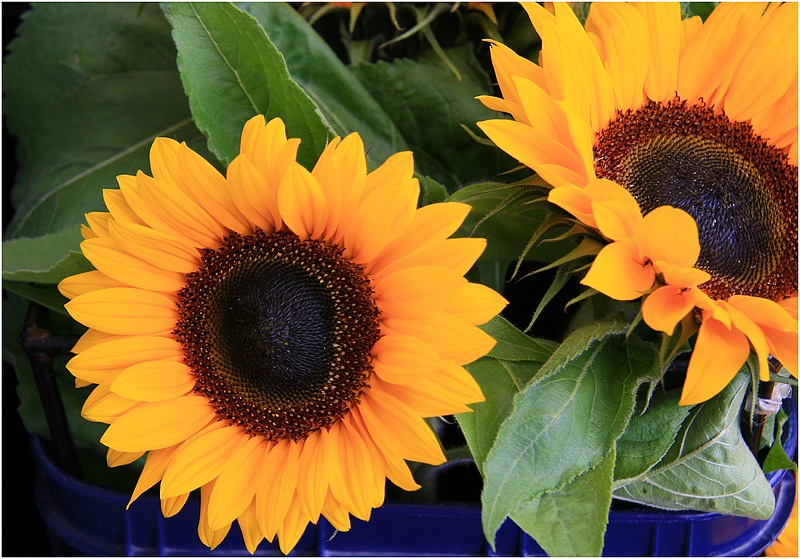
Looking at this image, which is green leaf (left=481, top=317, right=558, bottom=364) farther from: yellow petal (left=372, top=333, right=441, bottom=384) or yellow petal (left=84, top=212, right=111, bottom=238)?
yellow petal (left=84, top=212, right=111, bottom=238)

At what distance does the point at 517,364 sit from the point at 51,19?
1.63ft

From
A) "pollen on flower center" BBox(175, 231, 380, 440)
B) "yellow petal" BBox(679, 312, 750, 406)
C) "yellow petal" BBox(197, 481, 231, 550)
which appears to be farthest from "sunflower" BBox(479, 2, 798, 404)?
"yellow petal" BBox(197, 481, 231, 550)

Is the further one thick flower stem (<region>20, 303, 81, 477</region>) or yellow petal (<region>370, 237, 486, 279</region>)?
thick flower stem (<region>20, 303, 81, 477</region>)

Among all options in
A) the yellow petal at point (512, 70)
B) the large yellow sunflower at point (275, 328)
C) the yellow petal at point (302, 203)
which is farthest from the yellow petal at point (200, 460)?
the yellow petal at point (512, 70)

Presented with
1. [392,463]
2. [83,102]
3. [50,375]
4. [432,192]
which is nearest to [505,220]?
[432,192]

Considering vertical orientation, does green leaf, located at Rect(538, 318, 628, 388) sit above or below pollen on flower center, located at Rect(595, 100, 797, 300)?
below

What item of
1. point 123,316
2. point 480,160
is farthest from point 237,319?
point 480,160

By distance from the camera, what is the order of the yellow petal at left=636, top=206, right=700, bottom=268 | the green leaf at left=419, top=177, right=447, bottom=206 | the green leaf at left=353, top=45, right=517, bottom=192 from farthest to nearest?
1. the green leaf at left=353, top=45, right=517, bottom=192
2. the green leaf at left=419, top=177, right=447, bottom=206
3. the yellow petal at left=636, top=206, right=700, bottom=268

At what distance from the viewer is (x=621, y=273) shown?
13.8 inches

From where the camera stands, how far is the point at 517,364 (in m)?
0.41

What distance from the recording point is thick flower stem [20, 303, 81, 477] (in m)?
0.48

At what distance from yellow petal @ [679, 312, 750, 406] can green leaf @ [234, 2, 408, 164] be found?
260mm

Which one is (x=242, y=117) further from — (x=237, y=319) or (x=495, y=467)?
(x=495, y=467)

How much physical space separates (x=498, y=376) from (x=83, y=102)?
43cm
